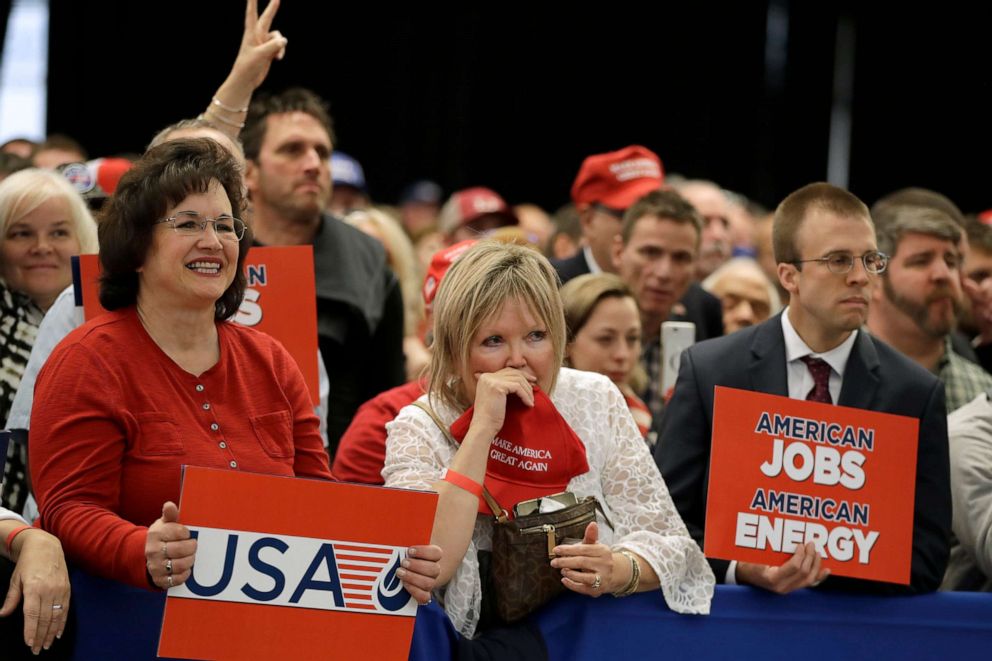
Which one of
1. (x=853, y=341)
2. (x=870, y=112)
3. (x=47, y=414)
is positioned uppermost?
(x=870, y=112)

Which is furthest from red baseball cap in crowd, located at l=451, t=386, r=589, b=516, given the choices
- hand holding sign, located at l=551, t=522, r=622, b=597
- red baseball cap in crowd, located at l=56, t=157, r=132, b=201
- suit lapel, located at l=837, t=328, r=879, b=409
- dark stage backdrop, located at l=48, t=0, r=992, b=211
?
dark stage backdrop, located at l=48, t=0, r=992, b=211

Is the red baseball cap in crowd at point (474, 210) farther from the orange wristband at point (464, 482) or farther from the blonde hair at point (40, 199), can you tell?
the orange wristband at point (464, 482)

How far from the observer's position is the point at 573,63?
40.7ft

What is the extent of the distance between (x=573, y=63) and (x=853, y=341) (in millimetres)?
8897

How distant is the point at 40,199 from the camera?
13.6ft

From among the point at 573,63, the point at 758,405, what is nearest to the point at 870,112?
the point at 573,63

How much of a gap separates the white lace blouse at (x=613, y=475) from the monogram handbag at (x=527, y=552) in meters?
0.10

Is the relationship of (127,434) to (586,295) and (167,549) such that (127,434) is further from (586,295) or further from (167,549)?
(586,295)

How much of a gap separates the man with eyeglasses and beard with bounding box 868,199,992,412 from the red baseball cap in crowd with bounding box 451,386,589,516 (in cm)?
223

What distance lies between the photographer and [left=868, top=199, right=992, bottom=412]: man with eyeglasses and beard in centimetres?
496

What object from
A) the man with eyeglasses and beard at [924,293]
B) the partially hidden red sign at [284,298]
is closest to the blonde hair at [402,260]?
the man with eyeglasses and beard at [924,293]

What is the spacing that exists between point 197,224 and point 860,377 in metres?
1.90

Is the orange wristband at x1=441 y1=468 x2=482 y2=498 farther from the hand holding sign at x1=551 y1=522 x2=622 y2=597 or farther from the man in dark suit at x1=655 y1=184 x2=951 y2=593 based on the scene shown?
the man in dark suit at x1=655 y1=184 x2=951 y2=593

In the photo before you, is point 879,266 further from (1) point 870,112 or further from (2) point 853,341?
(1) point 870,112
